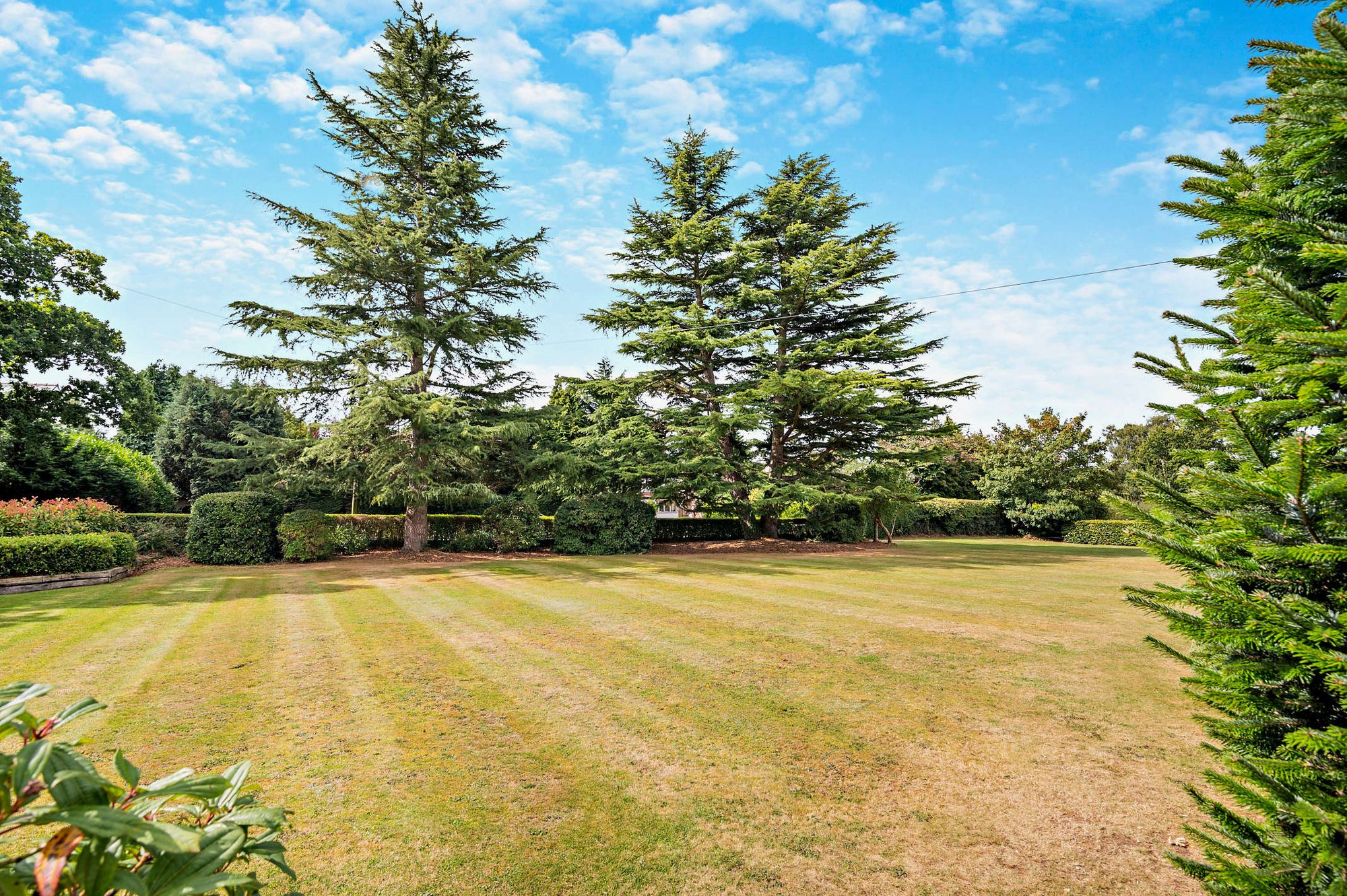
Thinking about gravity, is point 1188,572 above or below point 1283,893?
above

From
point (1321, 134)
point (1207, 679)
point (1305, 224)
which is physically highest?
point (1321, 134)

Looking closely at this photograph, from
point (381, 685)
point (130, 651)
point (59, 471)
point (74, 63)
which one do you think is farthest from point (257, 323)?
point (381, 685)

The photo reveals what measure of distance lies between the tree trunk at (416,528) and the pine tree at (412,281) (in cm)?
5

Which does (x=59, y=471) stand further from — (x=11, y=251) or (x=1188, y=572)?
(x=1188, y=572)

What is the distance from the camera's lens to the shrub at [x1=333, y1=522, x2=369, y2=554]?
52.4ft

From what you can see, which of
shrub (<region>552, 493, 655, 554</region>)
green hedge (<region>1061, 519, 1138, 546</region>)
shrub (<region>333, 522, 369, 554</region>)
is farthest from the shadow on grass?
green hedge (<region>1061, 519, 1138, 546</region>)

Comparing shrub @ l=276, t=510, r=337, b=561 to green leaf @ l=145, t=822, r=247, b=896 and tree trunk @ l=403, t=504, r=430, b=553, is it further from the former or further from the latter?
green leaf @ l=145, t=822, r=247, b=896

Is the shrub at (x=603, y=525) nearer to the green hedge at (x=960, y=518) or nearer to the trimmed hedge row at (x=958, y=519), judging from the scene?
the trimmed hedge row at (x=958, y=519)

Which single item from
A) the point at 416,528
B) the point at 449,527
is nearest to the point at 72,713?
the point at 416,528

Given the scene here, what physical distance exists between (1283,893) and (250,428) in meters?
19.5

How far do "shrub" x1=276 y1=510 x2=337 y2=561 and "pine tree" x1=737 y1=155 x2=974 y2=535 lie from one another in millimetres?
12976

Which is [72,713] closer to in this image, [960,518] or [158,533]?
[158,533]

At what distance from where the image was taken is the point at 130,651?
6.00m

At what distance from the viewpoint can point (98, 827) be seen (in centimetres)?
82
